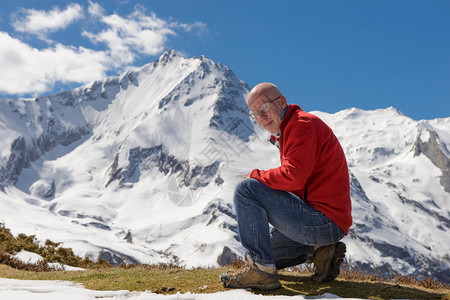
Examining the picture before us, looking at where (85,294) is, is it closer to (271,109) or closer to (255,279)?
(255,279)

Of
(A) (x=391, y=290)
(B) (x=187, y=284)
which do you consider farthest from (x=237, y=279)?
(A) (x=391, y=290)

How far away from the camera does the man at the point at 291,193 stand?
190 inches

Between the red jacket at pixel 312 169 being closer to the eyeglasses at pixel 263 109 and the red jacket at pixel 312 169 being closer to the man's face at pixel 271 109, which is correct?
the man's face at pixel 271 109

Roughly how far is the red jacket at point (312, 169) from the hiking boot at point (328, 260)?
57 cm

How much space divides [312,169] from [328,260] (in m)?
1.60

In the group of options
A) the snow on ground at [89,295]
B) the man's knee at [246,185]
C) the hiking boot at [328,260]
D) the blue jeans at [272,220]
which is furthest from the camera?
the hiking boot at [328,260]

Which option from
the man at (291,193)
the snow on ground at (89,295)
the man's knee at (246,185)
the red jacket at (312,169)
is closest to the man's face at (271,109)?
the man at (291,193)

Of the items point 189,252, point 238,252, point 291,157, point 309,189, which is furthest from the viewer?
point 189,252

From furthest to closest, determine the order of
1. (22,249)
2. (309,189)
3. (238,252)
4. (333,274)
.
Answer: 1. (238,252)
2. (22,249)
3. (333,274)
4. (309,189)

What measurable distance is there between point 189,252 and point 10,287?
179 m

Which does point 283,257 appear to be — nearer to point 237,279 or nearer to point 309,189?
point 237,279

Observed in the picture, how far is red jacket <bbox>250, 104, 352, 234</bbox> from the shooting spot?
4.79 m

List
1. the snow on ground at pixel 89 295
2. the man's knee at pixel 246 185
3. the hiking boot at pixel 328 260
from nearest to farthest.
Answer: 1. the snow on ground at pixel 89 295
2. the man's knee at pixel 246 185
3. the hiking boot at pixel 328 260

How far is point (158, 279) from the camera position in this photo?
649 cm
